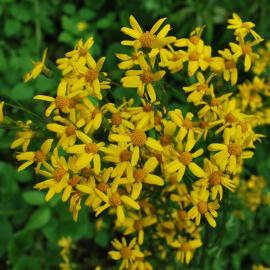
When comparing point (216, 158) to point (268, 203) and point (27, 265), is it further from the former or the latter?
point (27, 265)

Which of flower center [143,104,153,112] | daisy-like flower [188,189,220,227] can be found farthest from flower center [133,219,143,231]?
flower center [143,104,153,112]

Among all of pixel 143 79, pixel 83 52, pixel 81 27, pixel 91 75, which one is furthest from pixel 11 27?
pixel 143 79

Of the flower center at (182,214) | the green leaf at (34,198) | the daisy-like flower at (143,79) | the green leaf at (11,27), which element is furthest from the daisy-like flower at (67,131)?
the green leaf at (11,27)

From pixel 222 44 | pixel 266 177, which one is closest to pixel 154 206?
pixel 266 177

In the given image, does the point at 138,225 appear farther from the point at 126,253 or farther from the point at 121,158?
the point at 121,158

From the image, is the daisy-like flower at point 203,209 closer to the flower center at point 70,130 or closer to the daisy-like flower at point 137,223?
the daisy-like flower at point 137,223

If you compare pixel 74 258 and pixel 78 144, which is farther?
Answer: pixel 74 258
